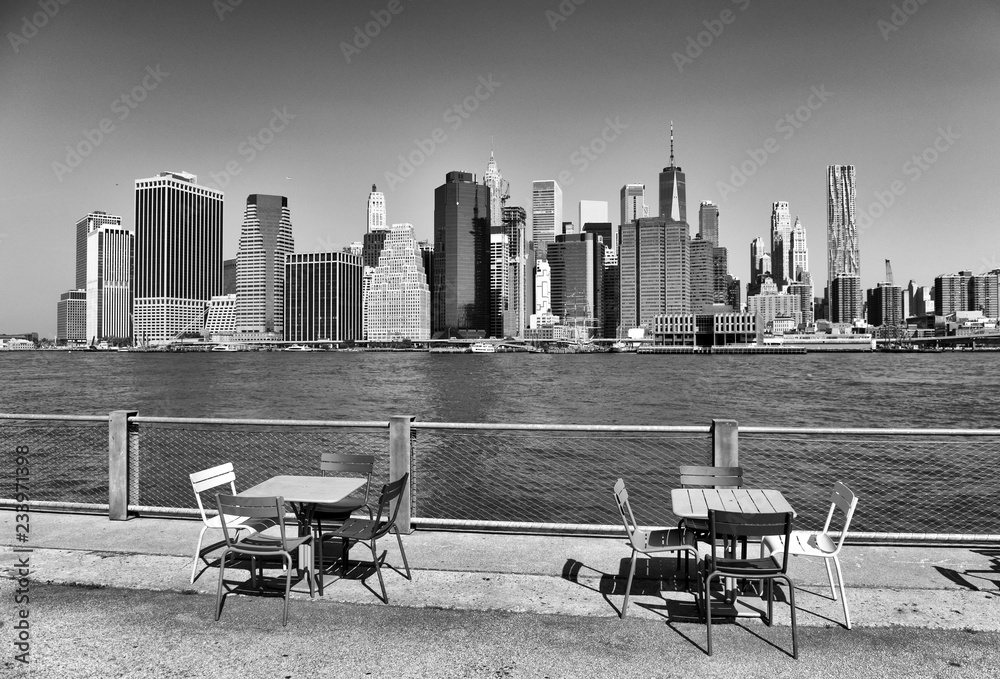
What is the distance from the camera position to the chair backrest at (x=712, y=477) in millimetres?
6316

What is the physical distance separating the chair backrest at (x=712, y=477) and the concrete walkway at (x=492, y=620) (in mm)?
818

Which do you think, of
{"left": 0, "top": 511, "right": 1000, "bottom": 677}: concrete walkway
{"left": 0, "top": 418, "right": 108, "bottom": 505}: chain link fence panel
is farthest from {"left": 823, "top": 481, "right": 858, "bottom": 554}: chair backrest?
{"left": 0, "top": 418, "right": 108, "bottom": 505}: chain link fence panel

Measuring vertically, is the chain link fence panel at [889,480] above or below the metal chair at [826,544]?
below

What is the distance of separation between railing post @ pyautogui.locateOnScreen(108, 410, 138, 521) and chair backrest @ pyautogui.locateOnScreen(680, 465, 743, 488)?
6.00 meters

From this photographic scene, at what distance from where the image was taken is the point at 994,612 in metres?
5.11

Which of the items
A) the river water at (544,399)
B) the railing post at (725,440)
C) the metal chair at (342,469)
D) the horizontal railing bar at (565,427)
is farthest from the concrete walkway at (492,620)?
the river water at (544,399)

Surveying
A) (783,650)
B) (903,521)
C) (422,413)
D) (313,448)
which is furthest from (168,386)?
(783,650)

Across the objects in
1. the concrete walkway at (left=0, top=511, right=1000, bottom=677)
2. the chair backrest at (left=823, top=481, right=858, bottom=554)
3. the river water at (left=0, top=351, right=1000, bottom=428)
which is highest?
the chair backrest at (left=823, top=481, right=858, bottom=554)

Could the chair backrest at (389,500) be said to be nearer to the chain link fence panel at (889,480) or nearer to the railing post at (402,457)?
the railing post at (402,457)

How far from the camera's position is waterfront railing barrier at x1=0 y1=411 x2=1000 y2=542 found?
7379 millimetres

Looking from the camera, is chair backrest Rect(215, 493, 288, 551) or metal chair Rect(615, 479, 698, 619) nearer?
chair backrest Rect(215, 493, 288, 551)

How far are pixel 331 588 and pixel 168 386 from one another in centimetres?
6710

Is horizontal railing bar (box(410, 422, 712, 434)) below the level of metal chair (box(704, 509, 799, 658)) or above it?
above

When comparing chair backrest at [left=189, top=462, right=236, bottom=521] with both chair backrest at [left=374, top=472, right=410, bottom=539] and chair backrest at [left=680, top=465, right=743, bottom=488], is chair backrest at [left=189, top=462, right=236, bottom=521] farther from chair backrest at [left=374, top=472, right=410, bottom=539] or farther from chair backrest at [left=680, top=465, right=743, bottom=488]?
chair backrest at [left=680, top=465, right=743, bottom=488]
